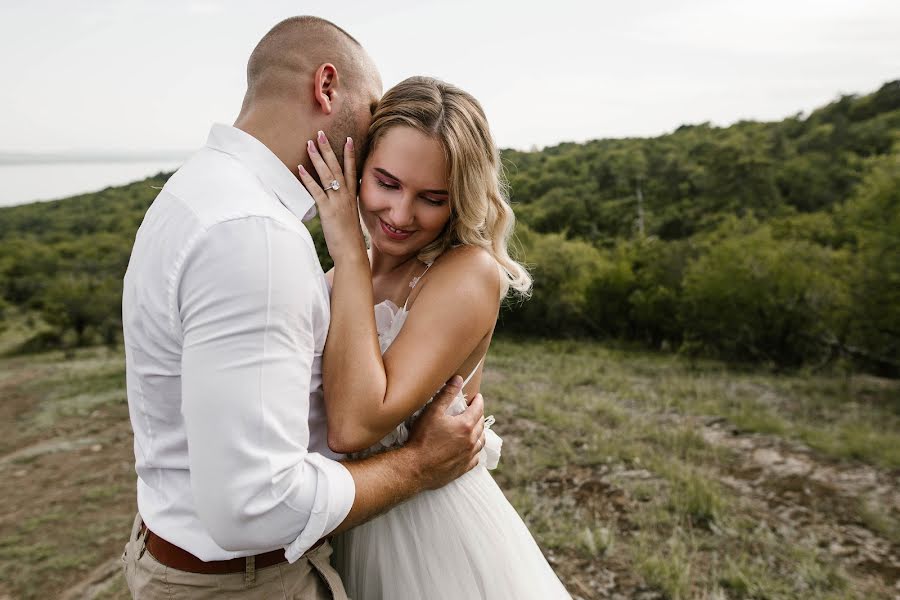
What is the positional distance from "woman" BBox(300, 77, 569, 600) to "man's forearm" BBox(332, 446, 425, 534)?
95 mm

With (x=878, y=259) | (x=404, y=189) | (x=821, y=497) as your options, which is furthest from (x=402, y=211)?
(x=878, y=259)

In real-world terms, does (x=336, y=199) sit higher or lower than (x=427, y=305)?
higher

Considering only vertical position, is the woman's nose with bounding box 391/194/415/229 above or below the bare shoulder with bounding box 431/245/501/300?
above

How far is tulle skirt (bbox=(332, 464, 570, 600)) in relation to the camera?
2020mm

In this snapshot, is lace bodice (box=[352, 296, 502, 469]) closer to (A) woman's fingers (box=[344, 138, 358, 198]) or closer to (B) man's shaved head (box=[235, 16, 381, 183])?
(A) woman's fingers (box=[344, 138, 358, 198])

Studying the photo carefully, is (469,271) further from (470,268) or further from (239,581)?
(239,581)

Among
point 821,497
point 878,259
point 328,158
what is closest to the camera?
point 328,158

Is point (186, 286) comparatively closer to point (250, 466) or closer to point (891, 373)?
point (250, 466)

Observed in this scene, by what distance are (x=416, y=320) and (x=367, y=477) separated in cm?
52

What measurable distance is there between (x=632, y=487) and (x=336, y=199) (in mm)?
5598

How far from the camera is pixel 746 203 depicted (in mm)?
41188

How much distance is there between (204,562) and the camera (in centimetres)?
156

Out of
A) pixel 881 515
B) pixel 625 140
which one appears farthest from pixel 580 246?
pixel 625 140

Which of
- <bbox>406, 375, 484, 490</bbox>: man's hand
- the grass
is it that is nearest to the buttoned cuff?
Result: <bbox>406, 375, 484, 490</bbox>: man's hand
